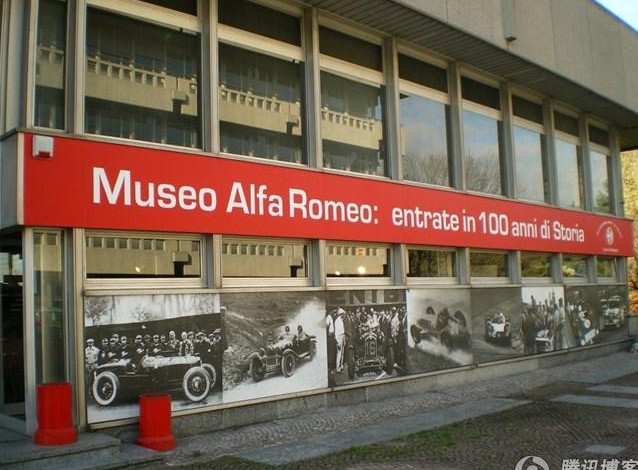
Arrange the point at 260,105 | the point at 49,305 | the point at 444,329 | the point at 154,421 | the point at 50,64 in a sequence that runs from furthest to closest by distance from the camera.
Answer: the point at 444,329
the point at 260,105
the point at 50,64
the point at 49,305
the point at 154,421

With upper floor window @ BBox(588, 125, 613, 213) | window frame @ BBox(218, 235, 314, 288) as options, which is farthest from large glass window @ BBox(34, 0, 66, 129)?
upper floor window @ BBox(588, 125, 613, 213)

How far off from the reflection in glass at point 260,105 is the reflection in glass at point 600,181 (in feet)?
35.0

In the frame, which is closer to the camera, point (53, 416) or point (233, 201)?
point (53, 416)

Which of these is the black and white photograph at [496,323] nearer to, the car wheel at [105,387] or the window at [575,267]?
the window at [575,267]

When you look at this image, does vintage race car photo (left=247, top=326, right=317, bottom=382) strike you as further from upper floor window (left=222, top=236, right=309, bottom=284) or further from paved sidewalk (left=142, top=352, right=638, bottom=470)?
upper floor window (left=222, top=236, right=309, bottom=284)

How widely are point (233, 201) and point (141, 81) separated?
73.5 inches

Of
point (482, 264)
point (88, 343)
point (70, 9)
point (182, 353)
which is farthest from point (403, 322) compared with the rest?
point (70, 9)

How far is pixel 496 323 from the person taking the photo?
43.9 ft

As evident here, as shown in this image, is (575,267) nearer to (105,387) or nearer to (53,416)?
(105,387)

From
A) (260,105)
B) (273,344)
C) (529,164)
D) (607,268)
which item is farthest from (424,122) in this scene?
(607,268)

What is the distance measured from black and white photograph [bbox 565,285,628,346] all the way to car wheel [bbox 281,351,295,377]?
8.75 m

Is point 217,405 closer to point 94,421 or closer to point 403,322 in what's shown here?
point 94,421

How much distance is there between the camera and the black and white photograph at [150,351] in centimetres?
750

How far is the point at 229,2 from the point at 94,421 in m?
5.71
